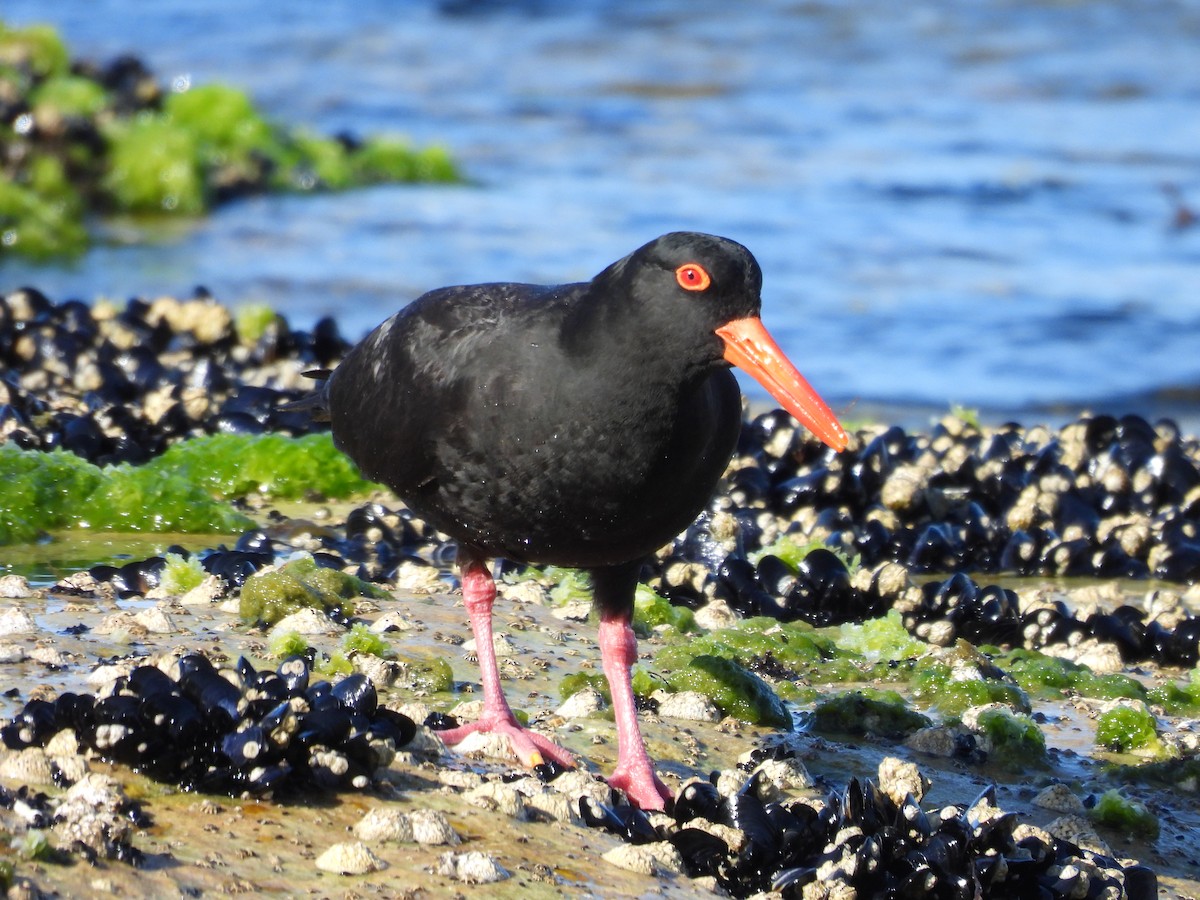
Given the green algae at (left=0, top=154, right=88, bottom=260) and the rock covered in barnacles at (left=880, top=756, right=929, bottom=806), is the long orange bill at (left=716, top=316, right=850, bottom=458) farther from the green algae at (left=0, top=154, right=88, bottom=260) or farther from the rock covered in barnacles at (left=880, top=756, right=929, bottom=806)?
the green algae at (left=0, top=154, right=88, bottom=260)

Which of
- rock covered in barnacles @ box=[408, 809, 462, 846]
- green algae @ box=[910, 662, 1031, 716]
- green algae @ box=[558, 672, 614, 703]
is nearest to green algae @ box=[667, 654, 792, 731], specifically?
green algae @ box=[558, 672, 614, 703]

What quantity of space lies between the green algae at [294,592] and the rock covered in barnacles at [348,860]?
1.65 meters

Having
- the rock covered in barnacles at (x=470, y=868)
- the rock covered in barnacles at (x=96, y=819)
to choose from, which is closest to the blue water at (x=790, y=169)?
the rock covered in barnacles at (x=470, y=868)

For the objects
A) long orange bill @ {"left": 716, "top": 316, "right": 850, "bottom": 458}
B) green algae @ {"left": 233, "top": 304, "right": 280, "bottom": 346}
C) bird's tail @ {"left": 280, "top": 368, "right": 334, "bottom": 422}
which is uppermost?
long orange bill @ {"left": 716, "top": 316, "right": 850, "bottom": 458}

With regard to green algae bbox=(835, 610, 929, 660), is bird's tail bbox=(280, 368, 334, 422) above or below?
above

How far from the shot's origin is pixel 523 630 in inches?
195

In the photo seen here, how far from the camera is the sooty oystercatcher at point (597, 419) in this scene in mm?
3756

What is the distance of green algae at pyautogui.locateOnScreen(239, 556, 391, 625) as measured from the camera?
15.0 feet

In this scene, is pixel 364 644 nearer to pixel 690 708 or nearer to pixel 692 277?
pixel 690 708

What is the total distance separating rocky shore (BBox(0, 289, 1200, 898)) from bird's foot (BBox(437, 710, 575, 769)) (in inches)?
3.7

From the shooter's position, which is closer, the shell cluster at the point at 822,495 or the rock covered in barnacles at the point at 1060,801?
the rock covered in barnacles at the point at 1060,801

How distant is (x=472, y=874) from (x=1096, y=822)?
6.21ft

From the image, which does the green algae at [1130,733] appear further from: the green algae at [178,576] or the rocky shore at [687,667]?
the green algae at [178,576]

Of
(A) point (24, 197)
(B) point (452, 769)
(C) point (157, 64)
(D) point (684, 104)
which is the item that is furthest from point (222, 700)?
(C) point (157, 64)
